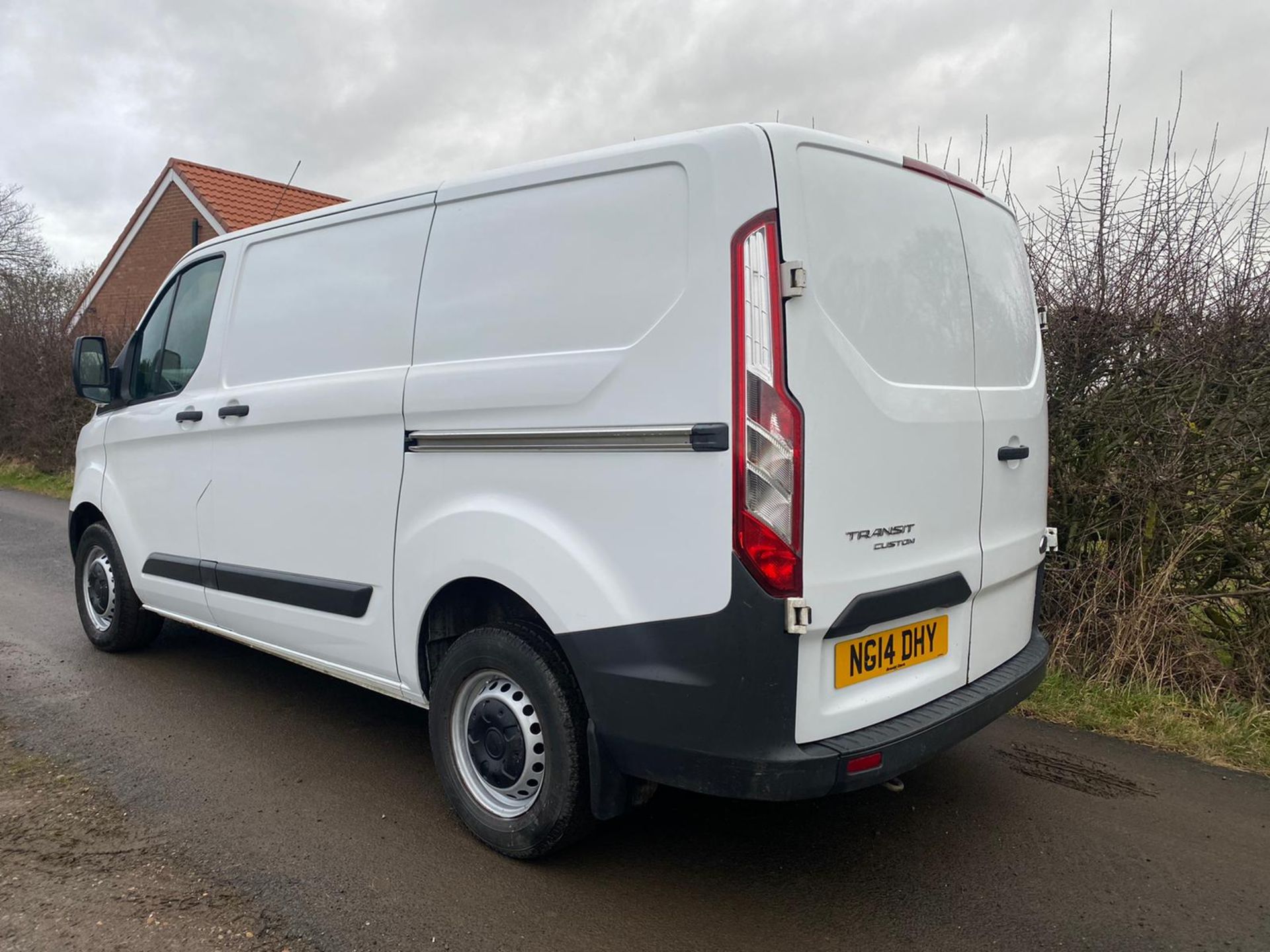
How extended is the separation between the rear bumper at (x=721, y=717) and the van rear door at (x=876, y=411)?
66 millimetres

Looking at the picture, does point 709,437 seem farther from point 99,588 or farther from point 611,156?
point 99,588

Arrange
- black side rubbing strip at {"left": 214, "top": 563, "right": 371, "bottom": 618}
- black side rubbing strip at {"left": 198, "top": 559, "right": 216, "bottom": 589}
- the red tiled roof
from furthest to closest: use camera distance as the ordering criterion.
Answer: the red tiled roof → black side rubbing strip at {"left": 198, "top": 559, "right": 216, "bottom": 589} → black side rubbing strip at {"left": 214, "top": 563, "right": 371, "bottom": 618}

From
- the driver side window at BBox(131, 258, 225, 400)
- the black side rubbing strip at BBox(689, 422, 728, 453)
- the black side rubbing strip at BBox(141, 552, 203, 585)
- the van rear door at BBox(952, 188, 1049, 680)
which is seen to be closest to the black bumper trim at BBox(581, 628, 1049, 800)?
the van rear door at BBox(952, 188, 1049, 680)

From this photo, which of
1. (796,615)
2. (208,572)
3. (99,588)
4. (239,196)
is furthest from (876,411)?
(239,196)

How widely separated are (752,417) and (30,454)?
54.7 feet

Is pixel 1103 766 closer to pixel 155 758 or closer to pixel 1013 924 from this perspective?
pixel 1013 924

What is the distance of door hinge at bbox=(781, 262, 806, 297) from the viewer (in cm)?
236

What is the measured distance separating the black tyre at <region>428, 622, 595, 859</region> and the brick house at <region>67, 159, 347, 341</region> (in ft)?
59.4

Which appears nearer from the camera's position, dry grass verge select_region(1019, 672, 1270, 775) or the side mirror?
dry grass verge select_region(1019, 672, 1270, 775)

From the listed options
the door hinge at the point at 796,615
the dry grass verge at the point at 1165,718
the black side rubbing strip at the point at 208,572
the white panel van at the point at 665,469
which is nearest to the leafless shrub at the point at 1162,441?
the dry grass verge at the point at 1165,718

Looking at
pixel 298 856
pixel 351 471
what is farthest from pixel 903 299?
pixel 298 856

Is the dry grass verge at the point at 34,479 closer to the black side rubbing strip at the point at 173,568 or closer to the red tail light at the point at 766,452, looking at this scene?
the black side rubbing strip at the point at 173,568

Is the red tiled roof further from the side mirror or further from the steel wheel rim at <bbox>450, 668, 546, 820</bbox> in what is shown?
the steel wheel rim at <bbox>450, 668, 546, 820</bbox>

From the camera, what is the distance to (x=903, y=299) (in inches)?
108
